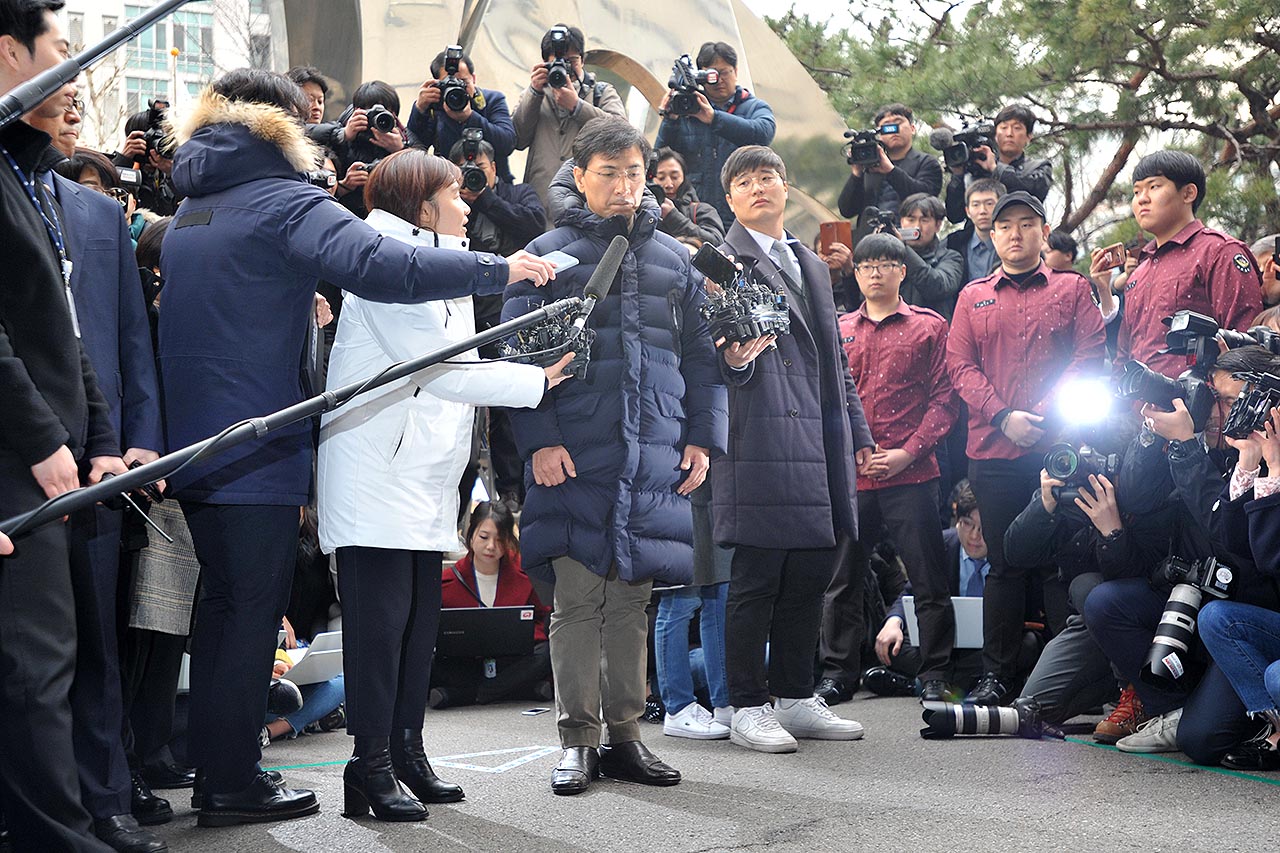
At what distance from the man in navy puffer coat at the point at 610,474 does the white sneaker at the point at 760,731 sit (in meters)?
0.65

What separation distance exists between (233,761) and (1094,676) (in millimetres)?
3064

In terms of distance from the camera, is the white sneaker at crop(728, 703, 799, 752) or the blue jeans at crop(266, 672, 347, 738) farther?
the blue jeans at crop(266, 672, 347, 738)

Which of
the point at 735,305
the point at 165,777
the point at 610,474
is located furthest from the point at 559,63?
the point at 165,777

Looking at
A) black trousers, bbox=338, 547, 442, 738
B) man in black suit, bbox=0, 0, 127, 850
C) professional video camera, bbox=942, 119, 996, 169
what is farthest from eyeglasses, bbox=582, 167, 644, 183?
professional video camera, bbox=942, 119, 996, 169

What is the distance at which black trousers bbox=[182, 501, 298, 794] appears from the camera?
325 cm

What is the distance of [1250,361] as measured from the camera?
4.14 meters

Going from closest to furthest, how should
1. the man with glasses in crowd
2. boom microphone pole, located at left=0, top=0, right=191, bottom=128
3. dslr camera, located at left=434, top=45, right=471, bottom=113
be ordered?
boom microphone pole, located at left=0, top=0, right=191, bottom=128
dslr camera, located at left=434, top=45, right=471, bottom=113
the man with glasses in crowd

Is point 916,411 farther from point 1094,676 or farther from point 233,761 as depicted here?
point 233,761

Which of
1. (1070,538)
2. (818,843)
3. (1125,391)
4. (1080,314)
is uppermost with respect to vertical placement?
(1080,314)

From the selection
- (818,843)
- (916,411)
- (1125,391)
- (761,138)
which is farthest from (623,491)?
(761,138)

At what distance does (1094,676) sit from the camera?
15.9ft

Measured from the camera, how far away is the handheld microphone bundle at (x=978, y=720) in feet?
15.1

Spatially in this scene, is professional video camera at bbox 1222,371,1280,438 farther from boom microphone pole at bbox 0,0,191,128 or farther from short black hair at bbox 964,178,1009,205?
boom microphone pole at bbox 0,0,191,128

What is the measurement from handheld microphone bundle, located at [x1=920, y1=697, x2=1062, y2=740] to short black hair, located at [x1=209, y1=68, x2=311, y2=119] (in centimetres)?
286
